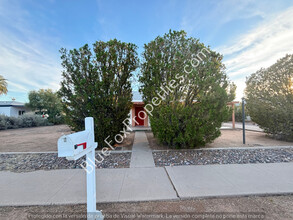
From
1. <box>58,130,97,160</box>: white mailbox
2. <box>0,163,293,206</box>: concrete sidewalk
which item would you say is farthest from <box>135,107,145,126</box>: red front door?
<box>58,130,97,160</box>: white mailbox

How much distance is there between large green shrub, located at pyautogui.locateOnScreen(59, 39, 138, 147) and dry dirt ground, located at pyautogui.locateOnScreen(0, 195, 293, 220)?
3129 mm

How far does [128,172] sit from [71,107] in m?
3.54

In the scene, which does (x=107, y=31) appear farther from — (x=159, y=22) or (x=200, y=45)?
(x=200, y=45)

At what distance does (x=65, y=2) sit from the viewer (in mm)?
5664

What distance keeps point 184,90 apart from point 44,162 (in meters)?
5.42

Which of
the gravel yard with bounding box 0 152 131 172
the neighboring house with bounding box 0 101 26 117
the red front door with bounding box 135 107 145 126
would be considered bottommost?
the gravel yard with bounding box 0 152 131 172

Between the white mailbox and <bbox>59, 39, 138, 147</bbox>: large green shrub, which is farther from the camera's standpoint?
<bbox>59, 39, 138, 147</bbox>: large green shrub

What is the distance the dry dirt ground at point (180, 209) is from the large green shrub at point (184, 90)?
233cm

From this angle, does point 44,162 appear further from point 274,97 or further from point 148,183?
point 274,97

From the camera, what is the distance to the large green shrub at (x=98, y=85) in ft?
16.4

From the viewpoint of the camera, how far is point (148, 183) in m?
2.88

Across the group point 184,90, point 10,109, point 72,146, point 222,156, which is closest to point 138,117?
point 184,90

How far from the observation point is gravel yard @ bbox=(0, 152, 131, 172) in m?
3.91

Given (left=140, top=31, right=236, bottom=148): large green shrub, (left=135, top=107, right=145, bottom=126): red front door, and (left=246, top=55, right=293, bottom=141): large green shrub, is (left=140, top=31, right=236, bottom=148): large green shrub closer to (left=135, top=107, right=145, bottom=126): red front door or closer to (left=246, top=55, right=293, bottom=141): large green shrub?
(left=246, top=55, right=293, bottom=141): large green shrub
